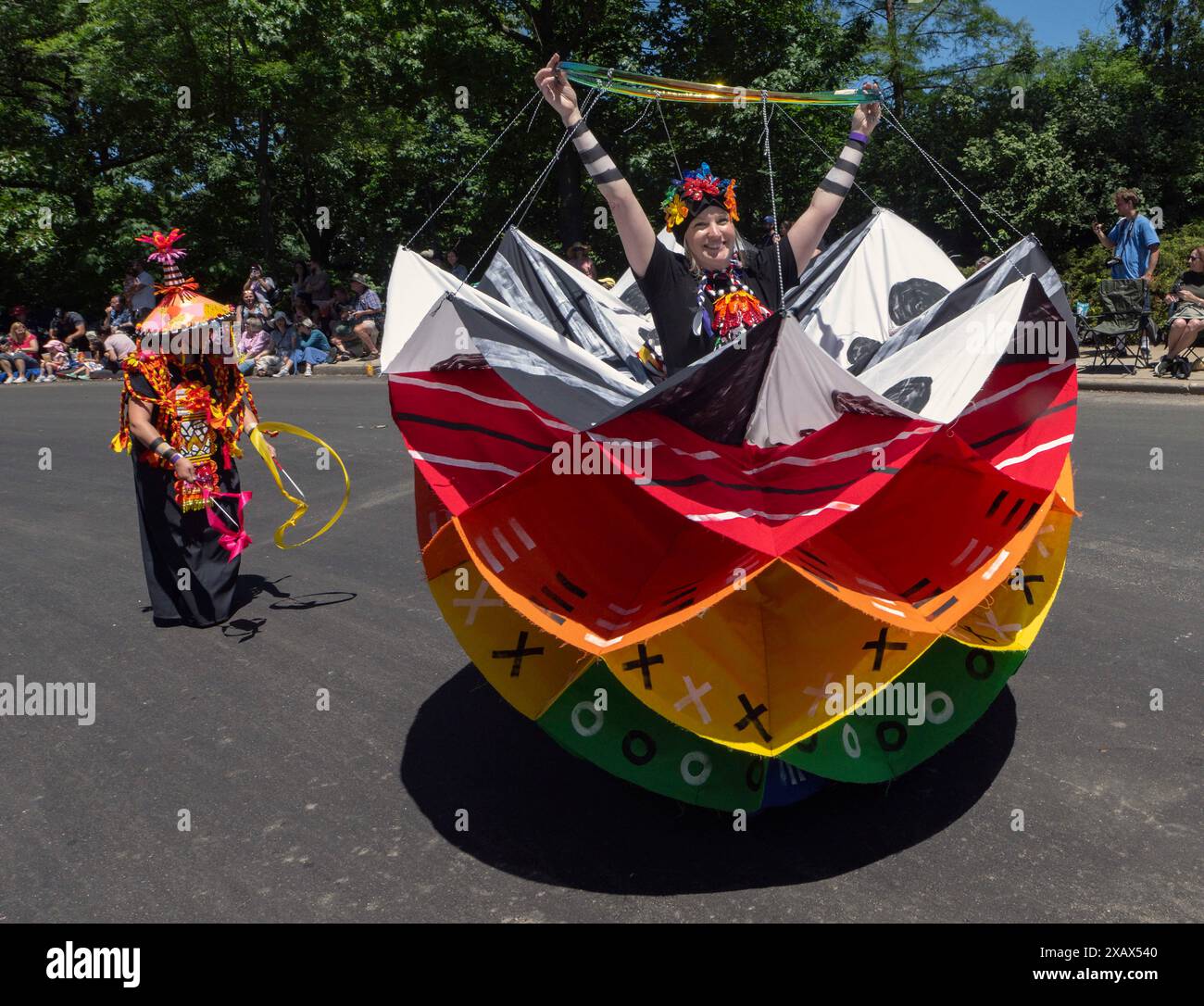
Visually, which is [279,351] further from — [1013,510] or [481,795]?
[1013,510]

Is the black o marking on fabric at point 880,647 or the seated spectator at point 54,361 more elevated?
the seated spectator at point 54,361

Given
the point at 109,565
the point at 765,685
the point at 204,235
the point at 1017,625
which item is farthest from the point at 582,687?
the point at 204,235

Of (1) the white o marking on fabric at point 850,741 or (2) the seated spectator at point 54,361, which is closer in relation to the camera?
(1) the white o marking on fabric at point 850,741

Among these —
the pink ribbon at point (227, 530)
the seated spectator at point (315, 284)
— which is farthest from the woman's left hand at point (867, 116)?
the seated spectator at point (315, 284)

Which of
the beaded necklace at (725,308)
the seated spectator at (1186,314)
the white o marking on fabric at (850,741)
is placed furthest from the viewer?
the seated spectator at (1186,314)

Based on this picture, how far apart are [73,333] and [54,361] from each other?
4.19ft

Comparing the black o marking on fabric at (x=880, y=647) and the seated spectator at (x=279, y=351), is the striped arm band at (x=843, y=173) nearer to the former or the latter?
A: the black o marking on fabric at (x=880, y=647)

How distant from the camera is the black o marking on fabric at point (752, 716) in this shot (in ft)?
10.8

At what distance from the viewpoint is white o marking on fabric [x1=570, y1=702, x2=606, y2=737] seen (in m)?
3.55

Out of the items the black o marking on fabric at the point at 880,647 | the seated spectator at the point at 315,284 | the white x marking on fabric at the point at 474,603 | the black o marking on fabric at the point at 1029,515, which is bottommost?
the black o marking on fabric at the point at 880,647

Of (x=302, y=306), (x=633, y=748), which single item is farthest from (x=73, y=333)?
(x=633, y=748)

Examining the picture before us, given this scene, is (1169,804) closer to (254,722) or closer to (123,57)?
(254,722)

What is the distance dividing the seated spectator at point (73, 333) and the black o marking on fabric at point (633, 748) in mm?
22870

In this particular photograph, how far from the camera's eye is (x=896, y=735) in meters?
3.66
